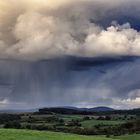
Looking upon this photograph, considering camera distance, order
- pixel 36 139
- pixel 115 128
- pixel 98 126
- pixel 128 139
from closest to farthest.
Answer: pixel 36 139, pixel 128 139, pixel 115 128, pixel 98 126

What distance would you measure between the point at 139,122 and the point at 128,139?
71.3 metres

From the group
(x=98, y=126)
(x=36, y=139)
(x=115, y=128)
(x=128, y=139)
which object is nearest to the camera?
(x=36, y=139)

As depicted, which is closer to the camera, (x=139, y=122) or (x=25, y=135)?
(x=25, y=135)

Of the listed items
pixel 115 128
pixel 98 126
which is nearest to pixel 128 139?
pixel 115 128

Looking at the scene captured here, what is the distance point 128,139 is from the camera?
93.9 meters

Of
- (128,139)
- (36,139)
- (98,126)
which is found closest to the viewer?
(36,139)

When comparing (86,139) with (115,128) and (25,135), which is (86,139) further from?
(115,128)

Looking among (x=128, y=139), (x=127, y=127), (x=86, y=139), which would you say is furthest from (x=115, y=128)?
(x=86, y=139)

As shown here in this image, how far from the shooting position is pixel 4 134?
163ft

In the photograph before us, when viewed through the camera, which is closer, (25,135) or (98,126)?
(25,135)

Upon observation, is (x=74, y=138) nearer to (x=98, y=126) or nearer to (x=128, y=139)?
(x=128, y=139)

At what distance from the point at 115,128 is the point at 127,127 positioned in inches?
330

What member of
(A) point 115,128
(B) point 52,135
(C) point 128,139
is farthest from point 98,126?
(B) point 52,135

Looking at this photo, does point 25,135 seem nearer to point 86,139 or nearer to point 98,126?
point 86,139
